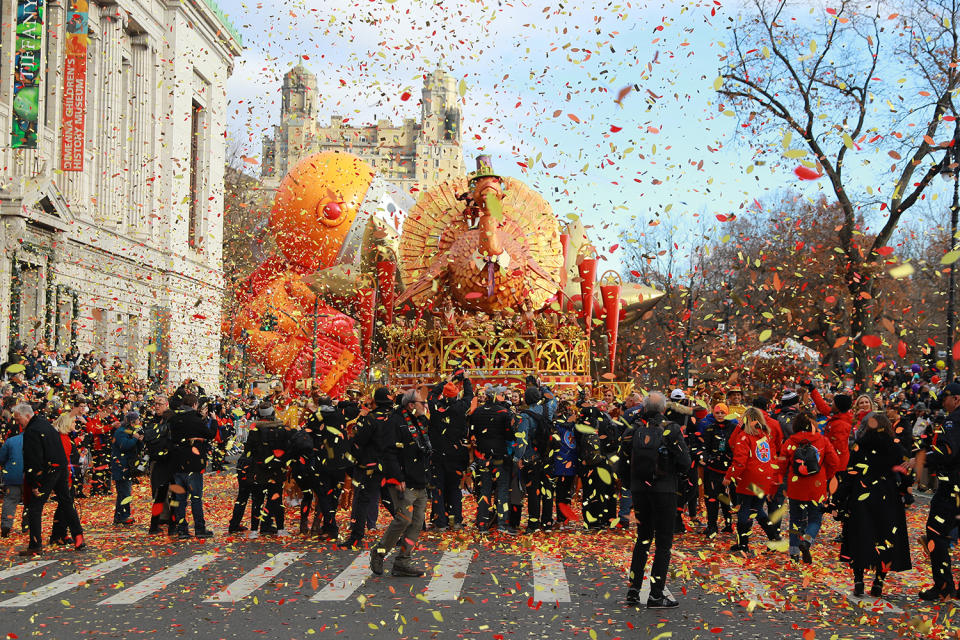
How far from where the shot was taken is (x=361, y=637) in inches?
284

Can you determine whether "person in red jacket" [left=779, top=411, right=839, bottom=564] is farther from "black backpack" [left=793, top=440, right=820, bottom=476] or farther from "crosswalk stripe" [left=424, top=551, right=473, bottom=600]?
"crosswalk stripe" [left=424, top=551, right=473, bottom=600]

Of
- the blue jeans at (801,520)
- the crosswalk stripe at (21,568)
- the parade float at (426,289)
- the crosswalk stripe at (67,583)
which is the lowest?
the crosswalk stripe at (21,568)

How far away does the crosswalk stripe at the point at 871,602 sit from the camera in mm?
8344

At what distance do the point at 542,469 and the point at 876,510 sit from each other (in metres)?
4.91

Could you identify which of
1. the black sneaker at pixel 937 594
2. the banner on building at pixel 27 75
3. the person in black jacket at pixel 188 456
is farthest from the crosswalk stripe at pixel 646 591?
the banner on building at pixel 27 75

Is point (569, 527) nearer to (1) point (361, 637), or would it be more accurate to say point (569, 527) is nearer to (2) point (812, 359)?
(1) point (361, 637)

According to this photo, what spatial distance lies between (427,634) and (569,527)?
646 cm

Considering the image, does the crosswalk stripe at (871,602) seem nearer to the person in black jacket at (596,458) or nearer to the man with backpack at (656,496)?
the man with backpack at (656,496)

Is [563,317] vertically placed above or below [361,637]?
above

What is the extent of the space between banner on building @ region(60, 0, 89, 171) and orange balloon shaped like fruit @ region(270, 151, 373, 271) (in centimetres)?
962

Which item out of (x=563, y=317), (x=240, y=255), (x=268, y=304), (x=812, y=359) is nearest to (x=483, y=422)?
(x=563, y=317)

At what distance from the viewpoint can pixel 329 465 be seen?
1246cm

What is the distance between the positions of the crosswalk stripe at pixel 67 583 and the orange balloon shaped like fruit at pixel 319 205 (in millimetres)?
14073

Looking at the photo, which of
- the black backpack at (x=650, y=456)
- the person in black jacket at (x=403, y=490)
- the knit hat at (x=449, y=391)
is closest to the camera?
the black backpack at (x=650, y=456)
